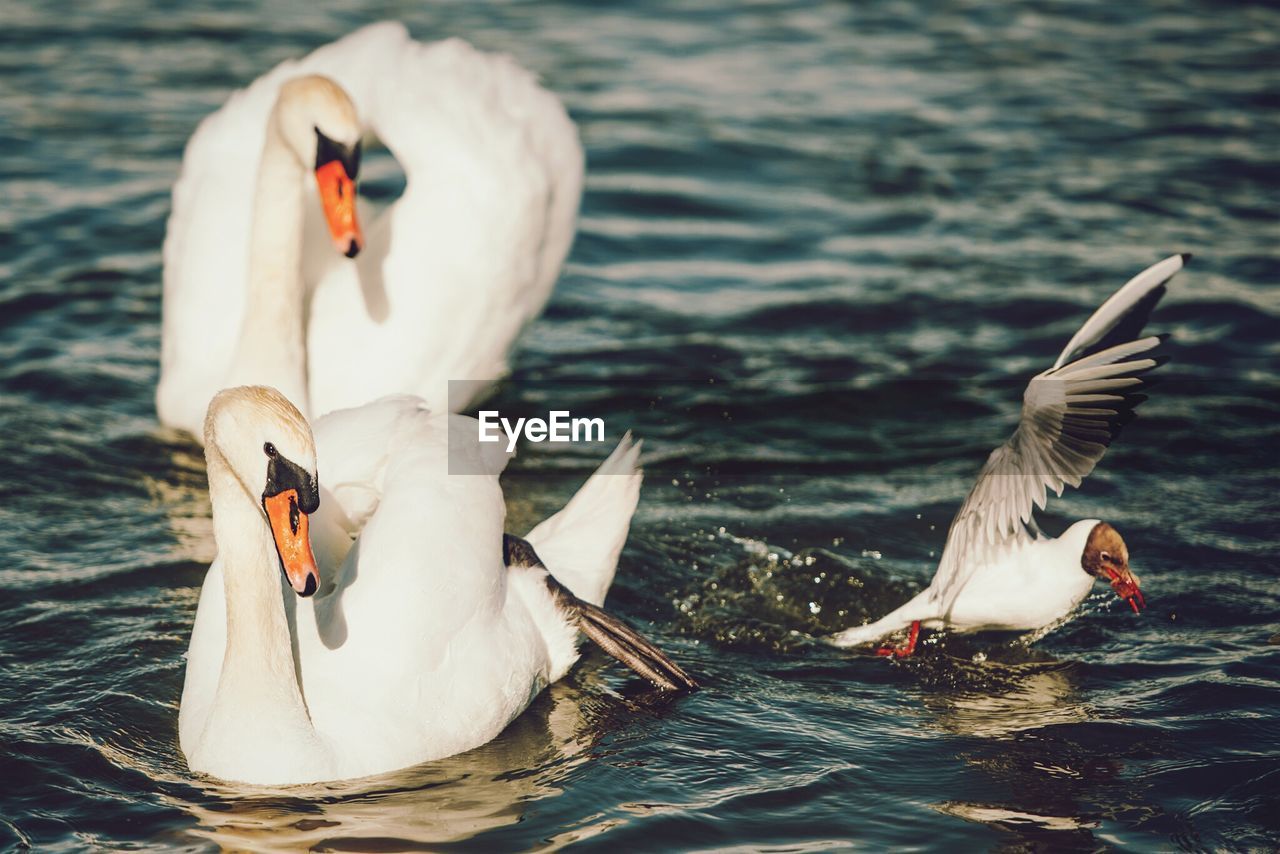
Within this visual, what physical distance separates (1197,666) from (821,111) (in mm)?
7524

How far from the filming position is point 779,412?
8.48m

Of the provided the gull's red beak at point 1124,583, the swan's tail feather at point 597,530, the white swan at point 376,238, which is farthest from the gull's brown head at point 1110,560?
the white swan at point 376,238

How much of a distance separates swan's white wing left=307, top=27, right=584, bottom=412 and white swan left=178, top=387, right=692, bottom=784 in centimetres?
162

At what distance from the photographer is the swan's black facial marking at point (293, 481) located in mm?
4836

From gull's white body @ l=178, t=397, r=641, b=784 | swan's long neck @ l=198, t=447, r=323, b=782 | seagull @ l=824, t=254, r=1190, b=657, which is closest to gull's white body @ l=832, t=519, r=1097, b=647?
seagull @ l=824, t=254, r=1190, b=657

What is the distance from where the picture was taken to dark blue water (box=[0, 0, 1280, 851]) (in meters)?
5.30

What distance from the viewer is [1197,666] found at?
615cm

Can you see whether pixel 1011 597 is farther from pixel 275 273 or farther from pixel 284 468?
pixel 275 273

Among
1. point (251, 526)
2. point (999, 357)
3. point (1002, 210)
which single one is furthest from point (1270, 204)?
point (251, 526)

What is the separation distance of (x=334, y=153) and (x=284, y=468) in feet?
9.15

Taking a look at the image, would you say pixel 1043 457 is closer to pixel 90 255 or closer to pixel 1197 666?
pixel 1197 666

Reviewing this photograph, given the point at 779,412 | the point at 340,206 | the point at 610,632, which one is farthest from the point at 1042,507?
the point at 340,206

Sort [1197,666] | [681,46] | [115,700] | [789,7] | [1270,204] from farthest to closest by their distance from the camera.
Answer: [789,7], [681,46], [1270,204], [1197,666], [115,700]

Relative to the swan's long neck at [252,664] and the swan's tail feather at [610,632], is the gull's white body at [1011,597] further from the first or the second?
the swan's long neck at [252,664]
